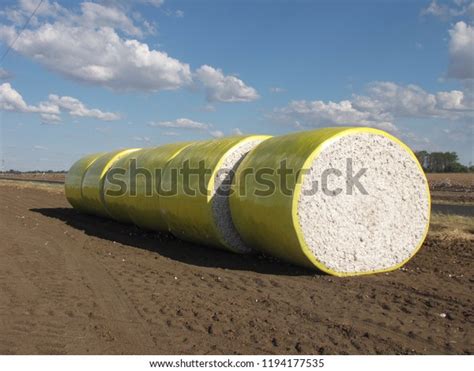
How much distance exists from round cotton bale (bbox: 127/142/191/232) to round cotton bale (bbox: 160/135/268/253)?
59 cm

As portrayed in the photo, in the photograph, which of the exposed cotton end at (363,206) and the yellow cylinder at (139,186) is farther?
the yellow cylinder at (139,186)

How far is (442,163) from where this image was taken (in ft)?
304

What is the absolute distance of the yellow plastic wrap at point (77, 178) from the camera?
1647cm

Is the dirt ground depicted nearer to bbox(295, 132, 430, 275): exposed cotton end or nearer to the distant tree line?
bbox(295, 132, 430, 275): exposed cotton end

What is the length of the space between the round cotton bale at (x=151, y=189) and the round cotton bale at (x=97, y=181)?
2.20 meters

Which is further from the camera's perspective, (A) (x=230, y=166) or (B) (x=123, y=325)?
(A) (x=230, y=166)

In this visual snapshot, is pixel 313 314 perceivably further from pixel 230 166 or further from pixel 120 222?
pixel 120 222

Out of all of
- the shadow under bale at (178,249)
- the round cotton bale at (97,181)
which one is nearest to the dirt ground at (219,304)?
the shadow under bale at (178,249)

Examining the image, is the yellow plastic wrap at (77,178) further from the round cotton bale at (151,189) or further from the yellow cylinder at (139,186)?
the round cotton bale at (151,189)

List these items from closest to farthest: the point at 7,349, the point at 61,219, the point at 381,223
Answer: the point at 7,349 → the point at 381,223 → the point at 61,219

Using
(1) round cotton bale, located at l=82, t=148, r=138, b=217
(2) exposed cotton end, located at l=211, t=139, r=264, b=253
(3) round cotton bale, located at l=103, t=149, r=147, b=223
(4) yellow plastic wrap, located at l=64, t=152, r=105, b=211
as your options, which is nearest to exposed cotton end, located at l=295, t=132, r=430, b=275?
(2) exposed cotton end, located at l=211, t=139, r=264, b=253

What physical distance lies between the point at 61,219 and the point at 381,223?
1099cm

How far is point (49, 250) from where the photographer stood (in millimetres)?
10281
